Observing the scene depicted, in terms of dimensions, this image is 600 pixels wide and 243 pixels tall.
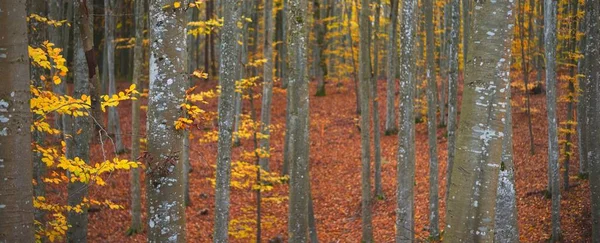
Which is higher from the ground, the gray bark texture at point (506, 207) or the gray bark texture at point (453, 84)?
the gray bark texture at point (453, 84)

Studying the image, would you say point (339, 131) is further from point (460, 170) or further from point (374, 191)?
point (460, 170)

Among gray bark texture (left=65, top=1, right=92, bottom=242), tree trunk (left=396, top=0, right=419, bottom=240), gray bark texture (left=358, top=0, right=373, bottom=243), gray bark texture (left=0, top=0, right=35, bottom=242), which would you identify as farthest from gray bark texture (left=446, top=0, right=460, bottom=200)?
gray bark texture (left=0, top=0, right=35, bottom=242)

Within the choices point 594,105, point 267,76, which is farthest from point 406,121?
point 267,76

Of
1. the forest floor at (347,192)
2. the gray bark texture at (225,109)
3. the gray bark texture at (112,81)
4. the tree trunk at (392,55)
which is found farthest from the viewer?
the gray bark texture at (112,81)

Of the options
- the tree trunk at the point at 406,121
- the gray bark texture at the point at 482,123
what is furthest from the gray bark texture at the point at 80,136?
the gray bark texture at the point at 482,123

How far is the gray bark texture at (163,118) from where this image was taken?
4.68 metres

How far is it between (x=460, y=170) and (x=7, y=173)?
13.0ft

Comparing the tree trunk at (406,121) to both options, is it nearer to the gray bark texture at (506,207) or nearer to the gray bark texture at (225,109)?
the gray bark texture at (506,207)

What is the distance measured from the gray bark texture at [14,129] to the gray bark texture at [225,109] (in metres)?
6.19

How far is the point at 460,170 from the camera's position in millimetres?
5148

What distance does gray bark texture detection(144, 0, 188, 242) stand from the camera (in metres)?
4.68

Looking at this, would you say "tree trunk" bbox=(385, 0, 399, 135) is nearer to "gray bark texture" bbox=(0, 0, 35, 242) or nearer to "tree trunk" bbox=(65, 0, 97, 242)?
"tree trunk" bbox=(65, 0, 97, 242)

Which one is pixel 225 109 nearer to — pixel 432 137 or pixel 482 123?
pixel 432 137

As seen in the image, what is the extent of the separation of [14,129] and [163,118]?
117cm
